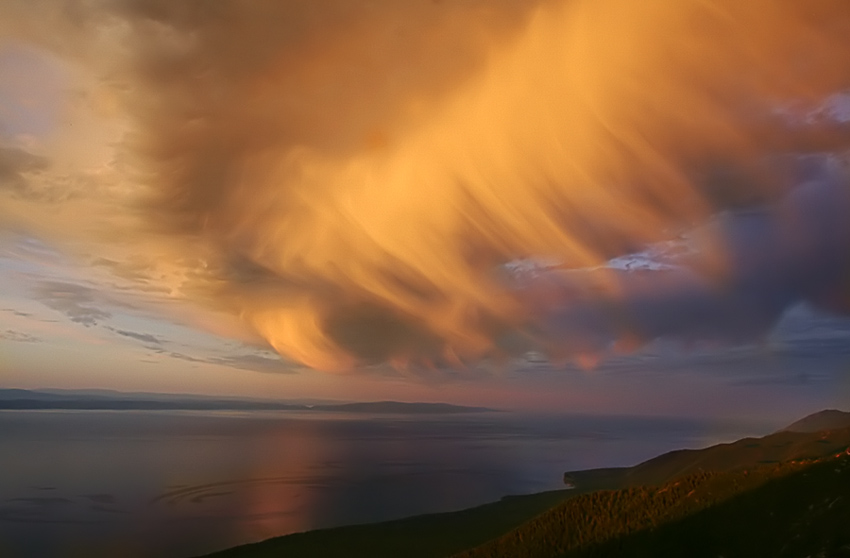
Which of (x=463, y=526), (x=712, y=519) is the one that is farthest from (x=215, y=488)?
(x=712, y=519)

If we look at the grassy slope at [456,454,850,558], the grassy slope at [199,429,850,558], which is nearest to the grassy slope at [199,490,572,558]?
the grassy slope at [199,429,850,558]

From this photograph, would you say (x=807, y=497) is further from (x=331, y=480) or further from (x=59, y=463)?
(x=59, y=463)

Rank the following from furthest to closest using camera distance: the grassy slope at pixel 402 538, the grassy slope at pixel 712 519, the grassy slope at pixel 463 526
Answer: the grassy slope at pixel 463 526
the grassy slope at pixel 402 538
the grassy slope at pixel 712 519

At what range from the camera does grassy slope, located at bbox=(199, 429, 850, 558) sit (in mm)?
53594

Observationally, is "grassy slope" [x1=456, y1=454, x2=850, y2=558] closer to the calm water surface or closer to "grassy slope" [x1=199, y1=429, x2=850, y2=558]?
"grassy slope" [x1=199, y1=429, x2=850, y2=558]

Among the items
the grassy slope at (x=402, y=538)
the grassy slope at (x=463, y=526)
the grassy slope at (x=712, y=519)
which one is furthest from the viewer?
the grassy slope at (x=463, y=526)

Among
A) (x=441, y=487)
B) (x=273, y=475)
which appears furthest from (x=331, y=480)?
(x=441, y=487)

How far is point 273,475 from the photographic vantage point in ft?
379

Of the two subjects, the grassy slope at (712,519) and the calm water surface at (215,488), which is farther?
the calm water surface at (215,488)

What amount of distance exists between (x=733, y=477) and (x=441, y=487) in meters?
88.8

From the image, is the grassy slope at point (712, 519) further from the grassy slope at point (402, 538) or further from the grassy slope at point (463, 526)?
the grassy slope at point (402, 538)

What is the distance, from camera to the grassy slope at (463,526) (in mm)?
53594

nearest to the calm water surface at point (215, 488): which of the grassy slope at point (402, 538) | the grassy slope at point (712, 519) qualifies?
the grassy slope at point (402, 538)

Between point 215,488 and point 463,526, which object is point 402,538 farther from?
point 215,488
